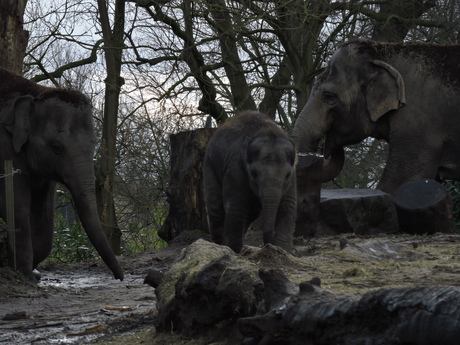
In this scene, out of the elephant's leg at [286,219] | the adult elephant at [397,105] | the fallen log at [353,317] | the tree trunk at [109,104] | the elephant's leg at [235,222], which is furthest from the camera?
the tree trunk at [109,104]

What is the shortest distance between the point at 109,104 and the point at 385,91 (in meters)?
5.48

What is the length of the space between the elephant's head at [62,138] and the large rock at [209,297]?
14.5 ft

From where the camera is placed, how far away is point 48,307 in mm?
7816

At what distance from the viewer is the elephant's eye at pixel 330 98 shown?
13.5 m

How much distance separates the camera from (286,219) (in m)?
8.97

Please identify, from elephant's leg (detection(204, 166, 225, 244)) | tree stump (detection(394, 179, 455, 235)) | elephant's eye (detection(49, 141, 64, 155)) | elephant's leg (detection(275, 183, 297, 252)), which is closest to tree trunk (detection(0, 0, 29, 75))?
elephant's eye (detection(49, 141, 64, 155))

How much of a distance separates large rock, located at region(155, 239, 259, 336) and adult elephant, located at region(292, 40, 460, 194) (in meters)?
8.27

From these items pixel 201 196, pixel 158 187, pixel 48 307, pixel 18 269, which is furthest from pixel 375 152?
pixel 48 307

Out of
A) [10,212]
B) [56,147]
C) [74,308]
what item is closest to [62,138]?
[56,147]

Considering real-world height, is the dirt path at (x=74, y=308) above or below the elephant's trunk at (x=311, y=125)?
below

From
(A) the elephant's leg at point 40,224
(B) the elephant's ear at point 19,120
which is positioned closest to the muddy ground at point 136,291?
(A) the elephant's leg at point 40,224

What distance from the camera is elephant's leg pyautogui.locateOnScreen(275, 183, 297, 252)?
29.1 ft

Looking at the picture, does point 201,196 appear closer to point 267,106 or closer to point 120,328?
point 267,106

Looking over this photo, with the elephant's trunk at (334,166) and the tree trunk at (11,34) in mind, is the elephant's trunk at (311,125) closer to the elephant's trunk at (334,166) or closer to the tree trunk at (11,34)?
the elephant's trunk at (334,166)
